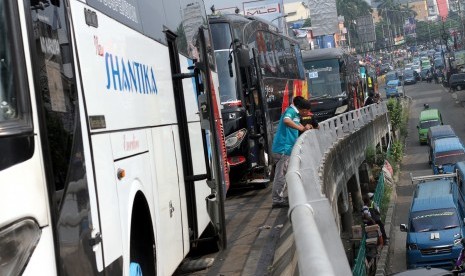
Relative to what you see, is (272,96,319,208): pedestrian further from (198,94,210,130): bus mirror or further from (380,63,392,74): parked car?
(380,63,392,74): parked car

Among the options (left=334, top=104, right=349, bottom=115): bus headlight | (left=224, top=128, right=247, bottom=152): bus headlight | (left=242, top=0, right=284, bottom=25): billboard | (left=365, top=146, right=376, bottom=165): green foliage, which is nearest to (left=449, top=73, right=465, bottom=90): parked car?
(left=242, top=0, right=284, bottom=25): billboard

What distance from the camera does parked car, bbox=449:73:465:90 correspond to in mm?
100000

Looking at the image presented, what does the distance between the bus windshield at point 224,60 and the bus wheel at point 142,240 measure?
37.3 ft

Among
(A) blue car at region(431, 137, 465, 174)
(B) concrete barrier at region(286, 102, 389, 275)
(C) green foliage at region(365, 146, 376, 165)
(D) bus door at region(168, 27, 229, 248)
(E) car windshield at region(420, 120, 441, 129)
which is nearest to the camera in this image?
(B) concrete barrier at region(286, 102, 389, 275)

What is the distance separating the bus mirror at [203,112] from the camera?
9.18 metres

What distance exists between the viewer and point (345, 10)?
154 m

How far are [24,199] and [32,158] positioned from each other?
22cm

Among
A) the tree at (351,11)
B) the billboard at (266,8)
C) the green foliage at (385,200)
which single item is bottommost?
the green foliage at (385,200)

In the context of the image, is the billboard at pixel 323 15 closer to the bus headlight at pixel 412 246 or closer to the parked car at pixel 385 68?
the bus headlight at pixel 412 246

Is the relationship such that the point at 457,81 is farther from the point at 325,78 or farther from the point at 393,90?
the point at 325,78

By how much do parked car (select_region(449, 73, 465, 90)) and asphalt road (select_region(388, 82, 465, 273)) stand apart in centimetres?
79

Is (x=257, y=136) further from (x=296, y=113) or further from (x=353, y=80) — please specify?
(x=353, y=80)

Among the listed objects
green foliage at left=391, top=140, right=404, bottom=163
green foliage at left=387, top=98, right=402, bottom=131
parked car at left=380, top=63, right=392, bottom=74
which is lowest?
green foliage at left=391, top=140, right=404, bottom=163

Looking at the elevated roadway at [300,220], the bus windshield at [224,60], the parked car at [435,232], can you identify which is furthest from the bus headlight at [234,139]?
the parked car at [435,232]
